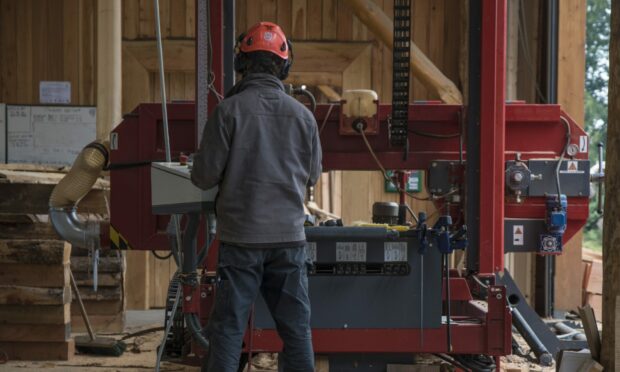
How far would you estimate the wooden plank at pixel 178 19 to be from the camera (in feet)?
33.3

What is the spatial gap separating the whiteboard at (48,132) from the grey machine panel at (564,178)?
537 cm

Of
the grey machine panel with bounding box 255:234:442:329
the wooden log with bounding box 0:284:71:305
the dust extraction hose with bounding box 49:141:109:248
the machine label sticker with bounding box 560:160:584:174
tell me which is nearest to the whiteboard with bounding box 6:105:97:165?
the wooden log with bounding box 0:284:71:305

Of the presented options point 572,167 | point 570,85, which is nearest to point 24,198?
point 572,167

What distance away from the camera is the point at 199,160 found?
180 inches

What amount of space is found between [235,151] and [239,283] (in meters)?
0.66

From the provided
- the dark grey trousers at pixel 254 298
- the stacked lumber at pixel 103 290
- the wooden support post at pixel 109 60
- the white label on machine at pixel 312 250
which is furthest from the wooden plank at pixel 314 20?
the dark grey trousers at pixel 254 298

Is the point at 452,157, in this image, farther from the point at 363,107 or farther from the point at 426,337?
the point at 426,337

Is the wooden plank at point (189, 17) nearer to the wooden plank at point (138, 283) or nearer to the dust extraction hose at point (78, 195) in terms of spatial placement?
the wooden plank at point (138, 283)

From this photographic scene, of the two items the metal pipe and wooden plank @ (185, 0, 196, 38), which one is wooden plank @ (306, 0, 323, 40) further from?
the metal pipe

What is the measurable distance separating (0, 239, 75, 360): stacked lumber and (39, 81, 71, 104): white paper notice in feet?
10.5

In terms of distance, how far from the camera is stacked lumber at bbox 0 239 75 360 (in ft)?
23.1

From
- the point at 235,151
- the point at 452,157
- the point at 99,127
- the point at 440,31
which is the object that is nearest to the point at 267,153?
the point at 235,151

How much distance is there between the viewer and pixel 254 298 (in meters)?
4.62

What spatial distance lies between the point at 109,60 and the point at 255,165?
3.50 m
